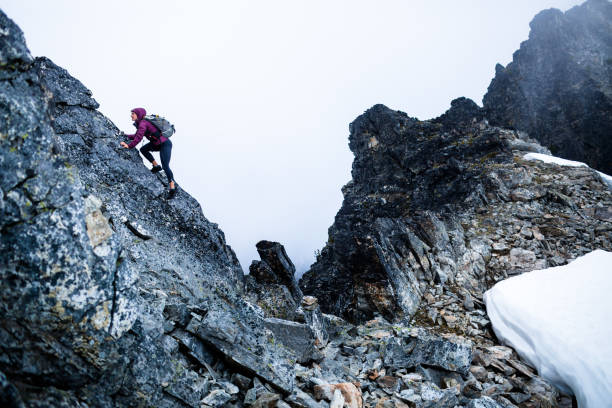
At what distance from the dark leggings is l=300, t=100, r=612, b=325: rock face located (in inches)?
480

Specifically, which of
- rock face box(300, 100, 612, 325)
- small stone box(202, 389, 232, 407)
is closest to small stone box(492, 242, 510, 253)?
rock face box(300, 100, 612, 325)

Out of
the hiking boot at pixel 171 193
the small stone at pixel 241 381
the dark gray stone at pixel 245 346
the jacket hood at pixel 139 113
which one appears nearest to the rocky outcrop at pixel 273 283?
the dark gray stone at pixel 245 346

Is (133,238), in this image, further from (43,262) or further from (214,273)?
(43,262)

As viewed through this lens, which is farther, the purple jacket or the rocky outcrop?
the rocky outcrop

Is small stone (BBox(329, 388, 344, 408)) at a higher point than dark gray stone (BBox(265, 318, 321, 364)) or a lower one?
lower

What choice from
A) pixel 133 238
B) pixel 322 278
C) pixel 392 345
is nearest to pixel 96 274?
pixel 133 238

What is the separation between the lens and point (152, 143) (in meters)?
11.1

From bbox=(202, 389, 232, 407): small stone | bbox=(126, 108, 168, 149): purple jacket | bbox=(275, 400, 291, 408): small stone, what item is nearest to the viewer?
bbox=(202, 389, 232, 407): small stone

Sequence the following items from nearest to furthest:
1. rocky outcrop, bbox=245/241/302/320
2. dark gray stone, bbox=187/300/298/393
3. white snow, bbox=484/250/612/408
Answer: dark gray stone, bbox=187/300/298/393, white snow, bbox=484/250/612/408, rocky outcrop, bbox=245/241/302/320

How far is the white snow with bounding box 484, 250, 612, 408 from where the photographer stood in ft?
27.4

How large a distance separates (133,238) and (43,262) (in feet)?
18.1

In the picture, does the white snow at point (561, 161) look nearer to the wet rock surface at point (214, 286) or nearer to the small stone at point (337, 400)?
the wet rock surface at point (214, 286)

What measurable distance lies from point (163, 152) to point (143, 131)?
0.99 m

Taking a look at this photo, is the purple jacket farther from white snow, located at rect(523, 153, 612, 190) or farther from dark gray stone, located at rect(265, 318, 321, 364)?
white snow, located at rect(523, 153, 612, 190)
